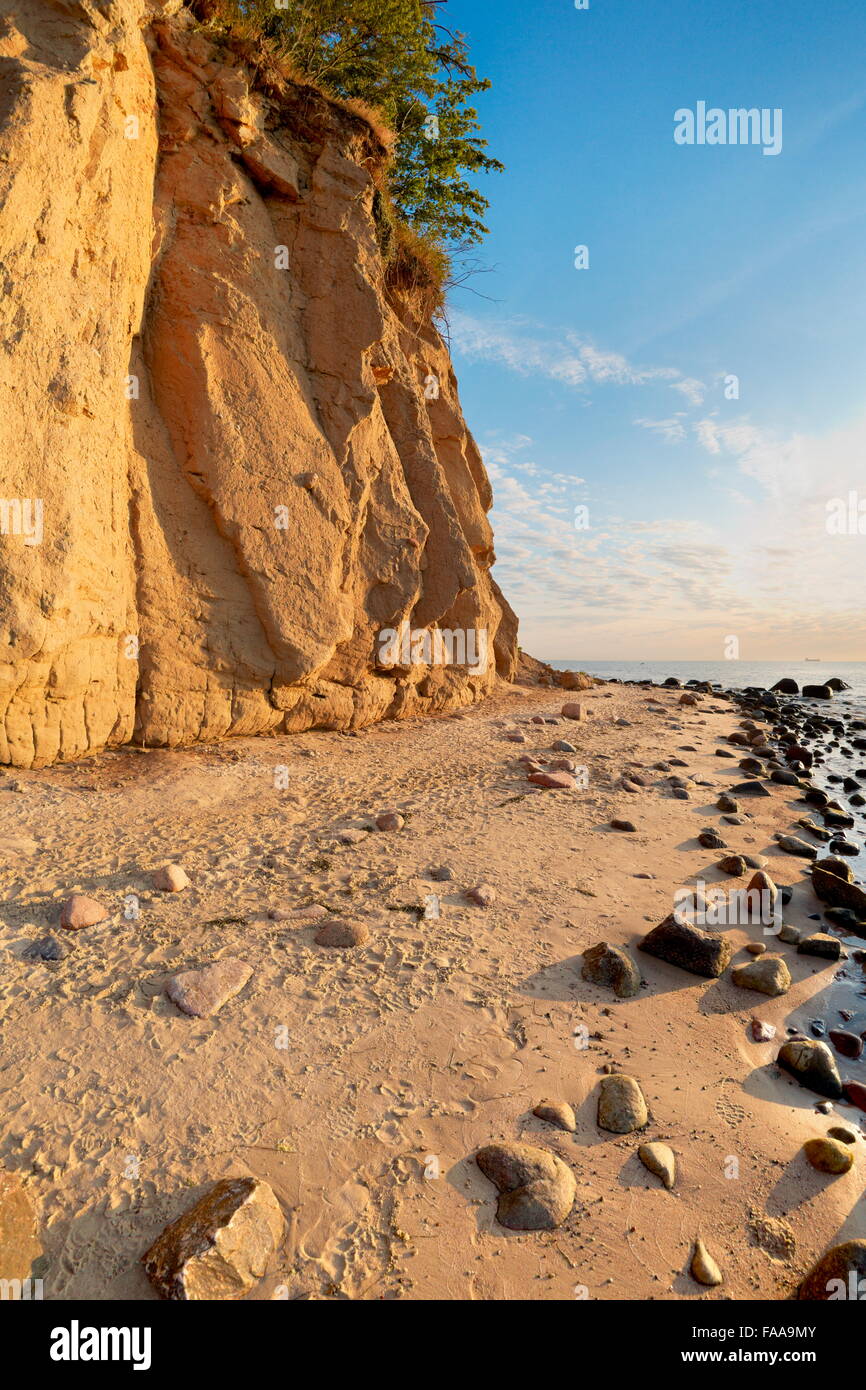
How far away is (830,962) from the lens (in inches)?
184

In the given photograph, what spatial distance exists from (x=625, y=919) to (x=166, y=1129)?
3.14 metres

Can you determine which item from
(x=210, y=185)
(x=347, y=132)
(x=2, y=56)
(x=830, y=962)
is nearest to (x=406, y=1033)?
(x=830, y=962)

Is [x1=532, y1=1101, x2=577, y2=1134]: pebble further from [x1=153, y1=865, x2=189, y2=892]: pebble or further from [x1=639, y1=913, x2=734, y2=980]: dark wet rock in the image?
[x1=153, y1=865, x2=189, y2=892]: pebble

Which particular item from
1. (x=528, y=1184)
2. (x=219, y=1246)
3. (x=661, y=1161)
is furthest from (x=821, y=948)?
(x=219, y=1246)

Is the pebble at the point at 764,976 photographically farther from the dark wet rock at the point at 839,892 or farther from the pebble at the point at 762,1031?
the dark wet rock at the point at 839,892

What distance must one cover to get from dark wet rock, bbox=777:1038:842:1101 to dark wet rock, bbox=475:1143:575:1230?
1591mm

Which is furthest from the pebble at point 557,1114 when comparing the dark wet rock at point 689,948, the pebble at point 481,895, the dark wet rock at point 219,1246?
the pebble at point 481,895

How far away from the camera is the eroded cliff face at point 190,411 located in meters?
5.61

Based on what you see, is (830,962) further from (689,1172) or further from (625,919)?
(689,1172)

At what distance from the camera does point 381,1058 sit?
3061 mm

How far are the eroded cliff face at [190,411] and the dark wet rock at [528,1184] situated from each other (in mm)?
5054

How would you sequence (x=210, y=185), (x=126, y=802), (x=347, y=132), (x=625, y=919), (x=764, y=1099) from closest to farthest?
(x=764, y=1099)
(x=625, y=919)
(x=126, y=802)
(x=210, y=185)
(x=347, y=132)

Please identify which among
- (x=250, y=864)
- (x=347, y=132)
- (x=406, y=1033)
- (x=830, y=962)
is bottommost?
(x=830, y=962)

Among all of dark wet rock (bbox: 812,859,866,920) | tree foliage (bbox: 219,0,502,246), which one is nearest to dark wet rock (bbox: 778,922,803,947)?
dark wet rock (bbox: 812,859,866,920)
